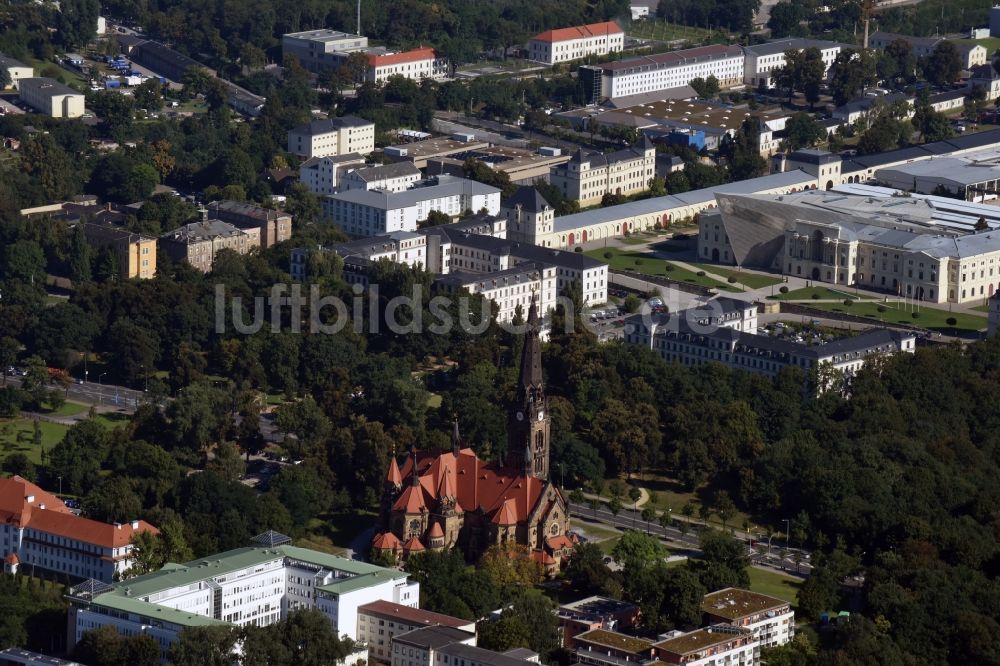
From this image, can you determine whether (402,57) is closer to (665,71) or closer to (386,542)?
(665,71)

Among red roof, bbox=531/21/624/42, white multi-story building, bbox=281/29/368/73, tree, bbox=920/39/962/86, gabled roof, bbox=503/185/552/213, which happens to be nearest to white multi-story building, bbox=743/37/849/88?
tree, bbox=920/39/962/86

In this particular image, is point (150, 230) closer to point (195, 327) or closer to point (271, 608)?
point (195, 327)

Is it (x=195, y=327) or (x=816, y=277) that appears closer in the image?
(x=195, y=327)

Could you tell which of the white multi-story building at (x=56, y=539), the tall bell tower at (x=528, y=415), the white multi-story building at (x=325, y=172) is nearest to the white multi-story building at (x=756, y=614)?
the tall bell tower at (x=528, y=415)

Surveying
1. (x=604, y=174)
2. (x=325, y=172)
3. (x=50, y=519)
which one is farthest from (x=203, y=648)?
(x=604, y=174)

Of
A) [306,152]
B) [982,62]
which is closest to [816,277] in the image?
[306,152]

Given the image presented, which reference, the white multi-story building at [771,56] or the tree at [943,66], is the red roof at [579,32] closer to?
the white multi-story building at [771,56]
